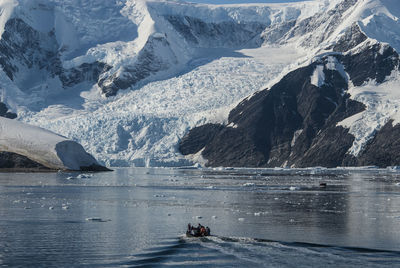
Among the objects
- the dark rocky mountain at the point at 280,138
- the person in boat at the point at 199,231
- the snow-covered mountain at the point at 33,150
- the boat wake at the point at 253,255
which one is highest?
the dark rocky mountain at the point at 280,138

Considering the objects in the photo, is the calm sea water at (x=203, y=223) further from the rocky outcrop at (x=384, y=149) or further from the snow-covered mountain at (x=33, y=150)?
the rocky outcrop at (x=384, y=149)

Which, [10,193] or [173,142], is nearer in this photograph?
[10,193]

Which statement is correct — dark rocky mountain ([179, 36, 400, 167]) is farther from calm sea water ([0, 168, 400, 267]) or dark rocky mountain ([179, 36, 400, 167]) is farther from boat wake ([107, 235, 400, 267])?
boat wake ([107, 235, 400, 267])

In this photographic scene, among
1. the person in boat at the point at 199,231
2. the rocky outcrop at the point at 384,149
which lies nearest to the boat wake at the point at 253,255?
the person in boat at the point at 199,231

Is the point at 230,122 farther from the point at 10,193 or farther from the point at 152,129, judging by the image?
the point at 10,193

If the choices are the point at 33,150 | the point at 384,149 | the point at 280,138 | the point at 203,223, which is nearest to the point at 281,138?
the point at 280,138

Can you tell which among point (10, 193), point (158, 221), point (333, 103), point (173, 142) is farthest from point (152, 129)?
point (158, 221)
